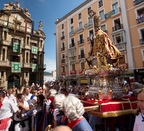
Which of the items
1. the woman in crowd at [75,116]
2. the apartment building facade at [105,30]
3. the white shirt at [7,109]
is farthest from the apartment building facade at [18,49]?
the woman in crowd at [75,116]

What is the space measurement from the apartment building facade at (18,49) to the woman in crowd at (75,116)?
2470 centimetres

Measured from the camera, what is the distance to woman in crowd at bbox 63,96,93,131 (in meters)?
2.07

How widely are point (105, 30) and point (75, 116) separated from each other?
22550 mm

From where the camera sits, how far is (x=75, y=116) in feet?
7.13

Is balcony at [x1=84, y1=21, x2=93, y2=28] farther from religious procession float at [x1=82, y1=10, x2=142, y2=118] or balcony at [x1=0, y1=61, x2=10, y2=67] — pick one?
religious procession float at [x1=82, y1=10, x2=142, y2=118]

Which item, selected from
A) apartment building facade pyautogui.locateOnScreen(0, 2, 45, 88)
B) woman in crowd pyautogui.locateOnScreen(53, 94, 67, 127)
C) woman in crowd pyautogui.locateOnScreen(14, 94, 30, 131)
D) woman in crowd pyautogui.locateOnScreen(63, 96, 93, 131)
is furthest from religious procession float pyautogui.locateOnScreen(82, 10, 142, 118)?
apartment building facade pyautogui.locateOnScreen(0, 2, 45, 88)

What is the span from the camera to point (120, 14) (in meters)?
21.3

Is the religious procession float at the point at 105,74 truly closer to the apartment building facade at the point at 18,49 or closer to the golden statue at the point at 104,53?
the golden statue at the point at 104,53

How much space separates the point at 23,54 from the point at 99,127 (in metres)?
28.0

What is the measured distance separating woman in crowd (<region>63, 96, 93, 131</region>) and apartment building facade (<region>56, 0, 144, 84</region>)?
17.2m

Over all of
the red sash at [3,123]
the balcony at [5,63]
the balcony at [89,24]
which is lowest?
the red sash at [3,123]

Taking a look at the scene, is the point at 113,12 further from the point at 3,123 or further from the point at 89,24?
the point at 3,123

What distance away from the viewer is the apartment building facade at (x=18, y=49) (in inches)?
1030

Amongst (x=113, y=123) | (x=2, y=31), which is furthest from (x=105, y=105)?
(x=2, y=31)
